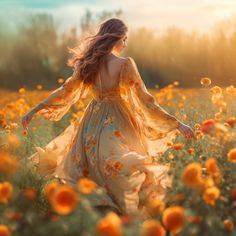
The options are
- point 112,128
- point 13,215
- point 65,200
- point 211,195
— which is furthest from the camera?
point 112,128

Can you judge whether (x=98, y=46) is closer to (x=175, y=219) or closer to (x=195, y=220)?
(x=195, y=220)

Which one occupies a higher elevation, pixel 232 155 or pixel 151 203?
pixel 232 155

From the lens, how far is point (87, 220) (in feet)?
9.76

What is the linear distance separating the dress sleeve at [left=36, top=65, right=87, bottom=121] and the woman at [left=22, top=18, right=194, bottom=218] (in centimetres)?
1

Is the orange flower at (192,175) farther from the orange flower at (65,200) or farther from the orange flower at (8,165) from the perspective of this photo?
the orange flower at (8,165)

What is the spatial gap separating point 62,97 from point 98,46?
0.65 meters

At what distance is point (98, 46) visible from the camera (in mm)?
4988

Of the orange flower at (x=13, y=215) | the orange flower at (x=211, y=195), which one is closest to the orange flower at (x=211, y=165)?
the orange flower at (x=211, y=195)

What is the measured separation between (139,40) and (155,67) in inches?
82.5

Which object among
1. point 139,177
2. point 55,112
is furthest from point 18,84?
point 139,177

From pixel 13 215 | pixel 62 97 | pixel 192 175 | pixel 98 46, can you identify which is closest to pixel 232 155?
pixel 192 175

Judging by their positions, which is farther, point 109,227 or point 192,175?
point 192,175

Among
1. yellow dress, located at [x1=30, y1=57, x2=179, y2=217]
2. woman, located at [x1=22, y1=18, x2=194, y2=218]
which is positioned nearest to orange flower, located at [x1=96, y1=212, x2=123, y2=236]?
yellow dress, located at [x1=30, y1=57, x2=179, y2=217]

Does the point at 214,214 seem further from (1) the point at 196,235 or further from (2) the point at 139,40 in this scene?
(2) the point at 139,40
